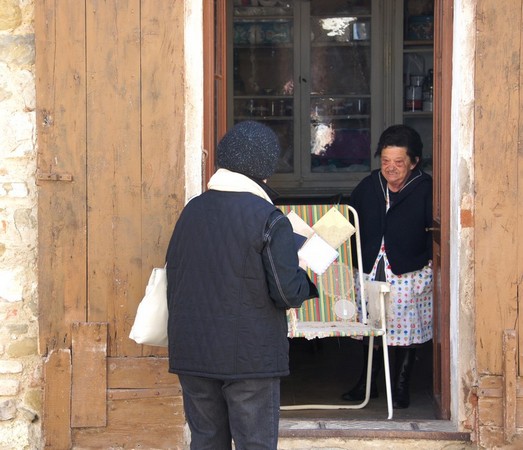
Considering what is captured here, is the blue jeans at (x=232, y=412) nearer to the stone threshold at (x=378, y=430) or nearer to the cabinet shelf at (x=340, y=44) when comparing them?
the stone threshold at (x=378, y=430)

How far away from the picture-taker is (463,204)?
181 inches

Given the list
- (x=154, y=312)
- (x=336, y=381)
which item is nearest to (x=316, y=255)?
(x=154, y=312)

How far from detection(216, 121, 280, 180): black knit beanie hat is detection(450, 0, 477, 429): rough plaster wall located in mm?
1328

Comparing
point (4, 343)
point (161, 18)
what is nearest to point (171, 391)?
point (4, 343)

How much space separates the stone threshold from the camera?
15.5 ft

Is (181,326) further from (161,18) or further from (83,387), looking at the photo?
(161,18)

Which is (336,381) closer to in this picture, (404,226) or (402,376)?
(402,376)

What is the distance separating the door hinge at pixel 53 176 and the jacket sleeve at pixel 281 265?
147 cm

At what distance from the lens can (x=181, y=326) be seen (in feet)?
11.8

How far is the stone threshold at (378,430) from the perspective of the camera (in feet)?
15.5

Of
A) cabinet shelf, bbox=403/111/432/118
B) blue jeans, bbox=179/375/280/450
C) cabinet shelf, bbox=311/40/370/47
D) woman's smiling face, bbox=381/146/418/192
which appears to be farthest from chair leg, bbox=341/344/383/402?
cabinet shelf, bbox=311/40/370/47

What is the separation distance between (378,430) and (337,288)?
103 centimetres

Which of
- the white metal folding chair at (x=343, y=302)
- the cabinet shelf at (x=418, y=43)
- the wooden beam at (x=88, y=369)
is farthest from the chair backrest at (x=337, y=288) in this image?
the cabinet shelf at (x=418, y=43)

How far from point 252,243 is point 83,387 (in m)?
1.60
